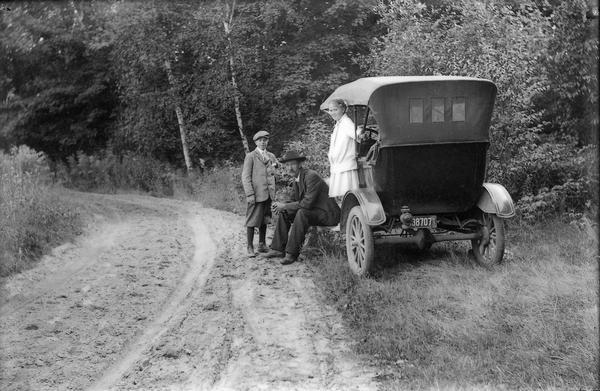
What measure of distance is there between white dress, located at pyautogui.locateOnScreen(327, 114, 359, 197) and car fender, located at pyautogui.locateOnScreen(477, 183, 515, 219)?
1657mm

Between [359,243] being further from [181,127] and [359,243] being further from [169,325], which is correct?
[181,127]

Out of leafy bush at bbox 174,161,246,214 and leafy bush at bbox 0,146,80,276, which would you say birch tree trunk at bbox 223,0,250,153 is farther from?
leafy bush at bbox 0,146,80,276

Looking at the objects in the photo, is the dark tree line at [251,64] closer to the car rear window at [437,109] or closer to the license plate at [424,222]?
the car rear window at [437,109]

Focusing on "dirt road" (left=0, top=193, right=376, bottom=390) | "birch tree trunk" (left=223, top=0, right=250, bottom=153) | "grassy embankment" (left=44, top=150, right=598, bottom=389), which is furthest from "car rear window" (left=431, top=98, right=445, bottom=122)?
"birch tree trunk" (left=223, top=0, right=250, bottom=153)

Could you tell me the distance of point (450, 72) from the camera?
1044cm

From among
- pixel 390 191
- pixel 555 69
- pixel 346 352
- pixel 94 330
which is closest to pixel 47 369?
pixel 94 330

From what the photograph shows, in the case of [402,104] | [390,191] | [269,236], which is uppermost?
[402,104]

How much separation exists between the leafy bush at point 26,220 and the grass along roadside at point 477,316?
14.7 ft

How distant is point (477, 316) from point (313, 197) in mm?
3695

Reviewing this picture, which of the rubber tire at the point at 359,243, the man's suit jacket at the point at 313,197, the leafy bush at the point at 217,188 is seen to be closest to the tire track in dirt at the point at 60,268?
the man's suit jacket at the point at 313,197

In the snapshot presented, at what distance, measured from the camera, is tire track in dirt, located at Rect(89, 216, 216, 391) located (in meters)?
5.14

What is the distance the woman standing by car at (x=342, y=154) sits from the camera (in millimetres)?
8203

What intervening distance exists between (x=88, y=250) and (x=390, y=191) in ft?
18.0

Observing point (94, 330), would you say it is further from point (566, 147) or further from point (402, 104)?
point (566, 147)
